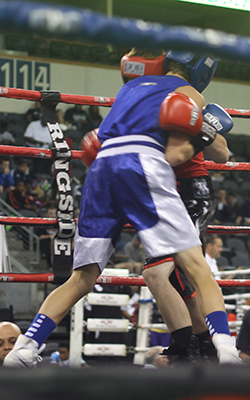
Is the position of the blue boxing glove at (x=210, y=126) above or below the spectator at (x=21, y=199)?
above

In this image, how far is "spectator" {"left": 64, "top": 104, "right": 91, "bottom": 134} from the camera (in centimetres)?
678

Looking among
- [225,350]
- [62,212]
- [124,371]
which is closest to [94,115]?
[62,212]

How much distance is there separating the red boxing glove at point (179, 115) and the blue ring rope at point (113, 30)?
581mm

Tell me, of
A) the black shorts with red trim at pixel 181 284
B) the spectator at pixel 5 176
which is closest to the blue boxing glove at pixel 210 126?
the black shorts with red trim at pixel 181 284

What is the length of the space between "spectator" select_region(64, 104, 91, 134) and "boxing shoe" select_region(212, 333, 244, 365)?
231 inches

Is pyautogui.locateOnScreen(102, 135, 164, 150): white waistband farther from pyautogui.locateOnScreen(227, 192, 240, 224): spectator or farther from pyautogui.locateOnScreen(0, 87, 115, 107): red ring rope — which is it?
pyautogui.locateOnScreen(227, 192, 240, 224): spectator

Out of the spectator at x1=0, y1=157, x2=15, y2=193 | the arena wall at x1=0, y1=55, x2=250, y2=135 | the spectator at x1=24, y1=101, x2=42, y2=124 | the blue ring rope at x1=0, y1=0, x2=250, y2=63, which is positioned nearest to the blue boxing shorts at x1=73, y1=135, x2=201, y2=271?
the blue ring rope at x1=0, y1=0, x2=250, y2=63

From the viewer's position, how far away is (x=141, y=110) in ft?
4.18

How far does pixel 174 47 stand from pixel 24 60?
275 inches

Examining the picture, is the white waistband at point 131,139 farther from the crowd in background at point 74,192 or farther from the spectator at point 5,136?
the spectator at point 5,136

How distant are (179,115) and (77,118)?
5.83m

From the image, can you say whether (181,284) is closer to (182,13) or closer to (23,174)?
(23,174)

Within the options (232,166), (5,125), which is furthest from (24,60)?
(232,166)

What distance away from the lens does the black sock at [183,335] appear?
1.37 metres
